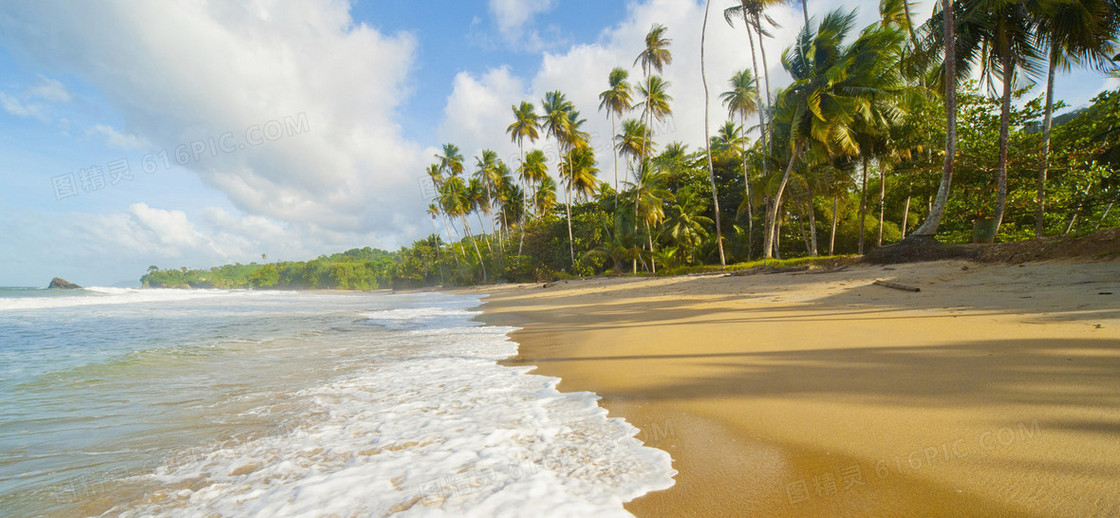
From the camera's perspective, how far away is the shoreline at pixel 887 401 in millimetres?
1819

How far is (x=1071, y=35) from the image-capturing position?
10758 millimetres

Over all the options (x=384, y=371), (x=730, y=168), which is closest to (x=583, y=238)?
(x=730, y=168)

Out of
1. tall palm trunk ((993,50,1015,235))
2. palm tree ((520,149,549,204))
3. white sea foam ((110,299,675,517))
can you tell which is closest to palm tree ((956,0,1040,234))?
tall palm trunk ((993,50,1015,235))

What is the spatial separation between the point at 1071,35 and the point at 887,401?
15494 millimetres

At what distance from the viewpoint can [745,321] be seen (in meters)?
6.64

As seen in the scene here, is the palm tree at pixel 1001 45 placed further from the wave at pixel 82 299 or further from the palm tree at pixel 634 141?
the wave at pixel 82 299

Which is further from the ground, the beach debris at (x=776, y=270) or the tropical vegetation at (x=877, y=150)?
the tropical vegetation at (x=877, y=150)

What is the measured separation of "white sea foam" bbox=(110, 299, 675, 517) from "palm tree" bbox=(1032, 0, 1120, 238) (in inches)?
602

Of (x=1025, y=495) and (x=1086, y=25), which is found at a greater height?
(x=1086, y=25)

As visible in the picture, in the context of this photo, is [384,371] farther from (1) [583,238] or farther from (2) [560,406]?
(1) [583,238]

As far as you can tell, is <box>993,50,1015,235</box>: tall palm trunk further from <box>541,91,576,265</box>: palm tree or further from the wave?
the wave

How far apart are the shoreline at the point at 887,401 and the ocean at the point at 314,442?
41 centimetres

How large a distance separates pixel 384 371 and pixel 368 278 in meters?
86.7

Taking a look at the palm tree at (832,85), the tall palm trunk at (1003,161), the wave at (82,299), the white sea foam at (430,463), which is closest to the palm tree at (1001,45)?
the tall palm trunk at (1003,161)
